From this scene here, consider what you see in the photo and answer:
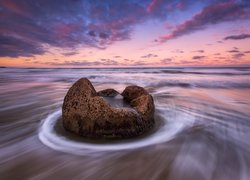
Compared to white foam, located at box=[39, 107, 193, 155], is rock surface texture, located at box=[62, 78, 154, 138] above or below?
above

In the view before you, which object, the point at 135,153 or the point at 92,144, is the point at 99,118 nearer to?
the point at 92,144

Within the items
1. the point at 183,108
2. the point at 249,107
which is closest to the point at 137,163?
the point at 183,108

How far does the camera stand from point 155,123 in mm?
4441

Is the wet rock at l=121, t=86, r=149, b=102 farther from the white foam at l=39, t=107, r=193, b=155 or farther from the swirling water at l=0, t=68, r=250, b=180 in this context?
the white foam at l=39, t=107, r=193, b=155

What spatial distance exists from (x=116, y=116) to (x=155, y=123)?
133 centimetres

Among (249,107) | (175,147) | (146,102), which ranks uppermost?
(146,102)

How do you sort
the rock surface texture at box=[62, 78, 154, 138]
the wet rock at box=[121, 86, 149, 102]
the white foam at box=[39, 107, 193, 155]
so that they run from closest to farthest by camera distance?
the white foam at box=[39, 107, 193, 155]
the rock surface texture at box=[62, 78, 154, 138]
the wet rock at box=[121, 86, 149, 102]

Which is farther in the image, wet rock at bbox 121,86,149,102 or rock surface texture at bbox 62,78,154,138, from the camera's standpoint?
wet rock at bbox 121,86,149,102

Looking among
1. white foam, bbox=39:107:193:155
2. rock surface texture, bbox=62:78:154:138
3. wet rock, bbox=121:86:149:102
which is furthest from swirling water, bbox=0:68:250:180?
wet rock, bbox=121:86:149:102

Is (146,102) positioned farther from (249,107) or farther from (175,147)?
(249,107)

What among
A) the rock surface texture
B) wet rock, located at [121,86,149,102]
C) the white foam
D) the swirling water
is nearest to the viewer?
the swirling water

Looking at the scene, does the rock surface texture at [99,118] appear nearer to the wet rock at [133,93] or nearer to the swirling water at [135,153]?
the swirling water at [135,153]

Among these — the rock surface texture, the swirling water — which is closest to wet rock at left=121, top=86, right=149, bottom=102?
the swirling water

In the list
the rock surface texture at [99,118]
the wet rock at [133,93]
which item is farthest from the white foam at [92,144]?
the wet rock at [133,93]
